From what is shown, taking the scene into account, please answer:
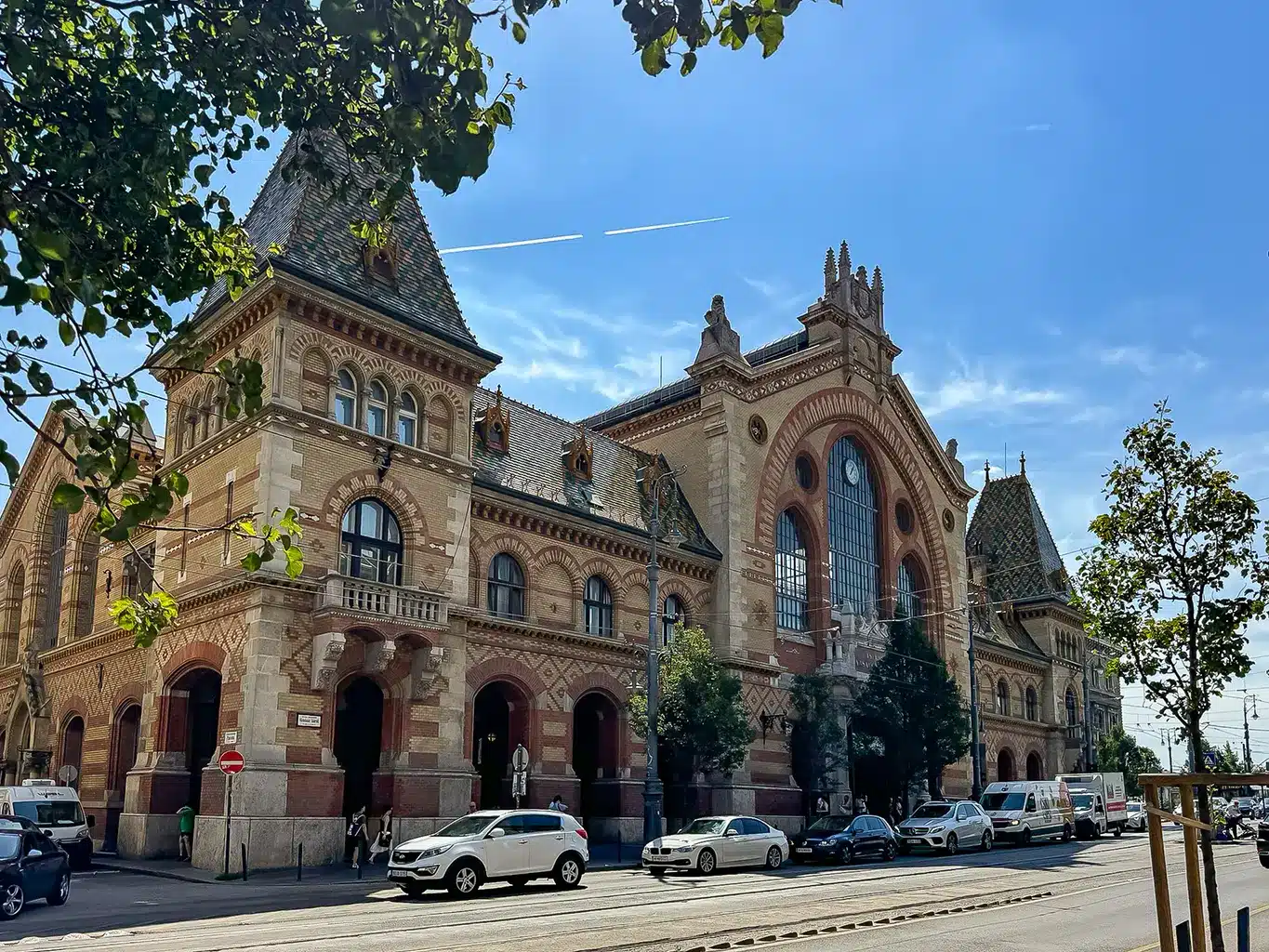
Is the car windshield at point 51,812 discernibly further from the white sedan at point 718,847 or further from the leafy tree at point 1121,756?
the leafy tree at point 1121,756

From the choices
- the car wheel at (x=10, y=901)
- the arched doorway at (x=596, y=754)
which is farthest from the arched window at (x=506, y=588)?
the car wheel at (x=10, y=901)

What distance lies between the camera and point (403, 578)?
29.9m

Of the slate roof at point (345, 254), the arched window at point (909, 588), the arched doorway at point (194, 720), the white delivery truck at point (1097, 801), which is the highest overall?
the slate roof at point (345, 254)

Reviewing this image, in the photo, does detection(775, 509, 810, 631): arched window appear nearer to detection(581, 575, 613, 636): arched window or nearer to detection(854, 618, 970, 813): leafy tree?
detection(854, 618, 970, 813): leafy tree

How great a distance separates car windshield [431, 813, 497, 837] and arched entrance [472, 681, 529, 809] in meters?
10.2

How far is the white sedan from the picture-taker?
2673cm

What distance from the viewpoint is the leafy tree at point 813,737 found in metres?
41.5

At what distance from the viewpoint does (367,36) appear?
6.50 metres

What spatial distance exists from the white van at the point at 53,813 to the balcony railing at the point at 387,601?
8.11 metres

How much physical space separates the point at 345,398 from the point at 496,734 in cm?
1132

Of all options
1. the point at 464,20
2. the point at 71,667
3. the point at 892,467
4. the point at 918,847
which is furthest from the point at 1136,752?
the point at 464,20

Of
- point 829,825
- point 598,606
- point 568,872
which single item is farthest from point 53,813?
point 829,825

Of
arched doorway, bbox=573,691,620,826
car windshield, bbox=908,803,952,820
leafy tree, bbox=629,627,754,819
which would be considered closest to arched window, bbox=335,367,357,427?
arched doorway, bbox=573,691,620,826

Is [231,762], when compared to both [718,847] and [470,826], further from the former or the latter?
[718,847]
